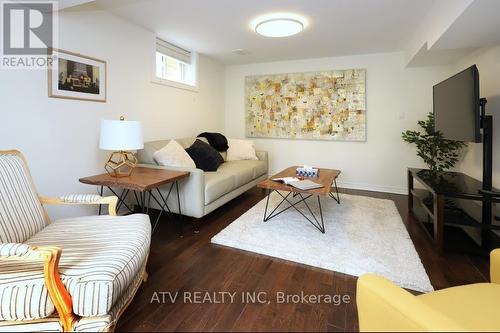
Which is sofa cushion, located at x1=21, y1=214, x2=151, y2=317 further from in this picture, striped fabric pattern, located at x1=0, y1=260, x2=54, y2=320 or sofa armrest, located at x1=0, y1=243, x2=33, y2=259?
sofa armrest, located at x1=0, y1=243, x2=33, y2=259

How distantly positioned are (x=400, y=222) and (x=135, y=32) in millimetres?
3761

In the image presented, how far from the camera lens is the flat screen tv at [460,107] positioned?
2107 mm

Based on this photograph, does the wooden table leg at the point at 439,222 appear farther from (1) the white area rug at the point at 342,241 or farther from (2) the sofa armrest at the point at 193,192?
(2) the sofa armrest at the point at 193,192

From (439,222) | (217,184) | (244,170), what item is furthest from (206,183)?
(439,222)

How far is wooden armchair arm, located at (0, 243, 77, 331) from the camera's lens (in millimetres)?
1116

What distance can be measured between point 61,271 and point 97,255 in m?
0.16

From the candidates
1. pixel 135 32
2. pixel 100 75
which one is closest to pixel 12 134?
pixel 100 75

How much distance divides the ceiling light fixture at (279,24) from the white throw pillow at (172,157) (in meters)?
1.71

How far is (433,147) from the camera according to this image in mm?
3598

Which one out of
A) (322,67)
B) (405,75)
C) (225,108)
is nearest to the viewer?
(405,75)

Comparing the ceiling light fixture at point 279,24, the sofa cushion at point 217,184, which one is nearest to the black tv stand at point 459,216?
the sofa cushion at point 217,184

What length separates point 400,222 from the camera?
2.84 metres

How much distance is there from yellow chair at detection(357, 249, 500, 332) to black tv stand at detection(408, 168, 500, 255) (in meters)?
1.02

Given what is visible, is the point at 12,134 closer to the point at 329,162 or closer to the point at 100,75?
the point at 100,75
